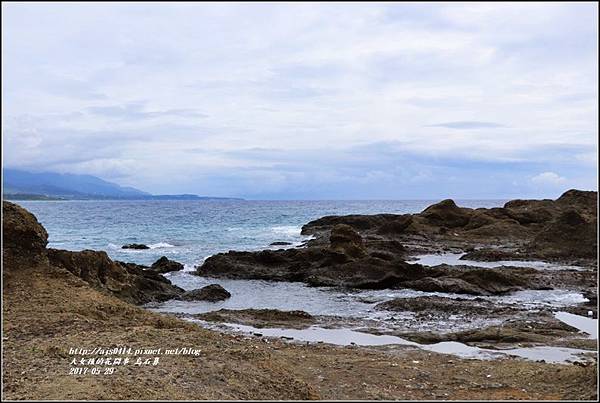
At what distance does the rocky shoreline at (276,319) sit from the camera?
9.45 m


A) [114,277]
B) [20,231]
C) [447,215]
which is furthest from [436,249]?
[20,231]

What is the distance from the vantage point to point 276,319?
62.4 ft

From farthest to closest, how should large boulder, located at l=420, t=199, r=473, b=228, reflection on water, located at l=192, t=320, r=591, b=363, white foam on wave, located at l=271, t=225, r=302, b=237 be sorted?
1. white foam on wave, located at l=271, t=225, r=302, b=237
2. large boulder, located at l=420, t=199, r=473, b=228
3. reflection on water, located at l=192, t=320, r=591, b=363

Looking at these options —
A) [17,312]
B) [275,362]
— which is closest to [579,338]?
[275,362]

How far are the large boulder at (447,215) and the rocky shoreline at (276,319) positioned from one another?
1885 centimetres

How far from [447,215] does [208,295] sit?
38.0 m

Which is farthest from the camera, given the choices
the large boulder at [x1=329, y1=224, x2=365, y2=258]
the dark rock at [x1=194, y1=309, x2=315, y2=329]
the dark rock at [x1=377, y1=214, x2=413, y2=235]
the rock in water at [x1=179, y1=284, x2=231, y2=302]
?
the dark rock at [x1=377, y1=214, x2=413, y2=235]

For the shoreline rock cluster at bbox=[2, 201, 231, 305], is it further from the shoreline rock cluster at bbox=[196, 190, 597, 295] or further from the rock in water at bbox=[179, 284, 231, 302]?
the shoreline rock cluster at bbox=[196, 190, 597, 295]

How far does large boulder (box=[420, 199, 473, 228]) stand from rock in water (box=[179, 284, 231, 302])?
35.3 metres

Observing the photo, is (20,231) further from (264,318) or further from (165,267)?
(165,267)

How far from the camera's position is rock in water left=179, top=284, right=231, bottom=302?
2398cm

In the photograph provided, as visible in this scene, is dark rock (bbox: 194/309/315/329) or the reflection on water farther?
dark rock (bbox: 194/309/315/329)

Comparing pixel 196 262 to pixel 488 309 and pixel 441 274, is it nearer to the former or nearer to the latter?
pixel 441 274

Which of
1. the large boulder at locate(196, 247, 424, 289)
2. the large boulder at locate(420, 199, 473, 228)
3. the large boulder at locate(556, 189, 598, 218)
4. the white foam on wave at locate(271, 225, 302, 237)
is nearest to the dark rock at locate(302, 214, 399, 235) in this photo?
the white foam on wave at locate(271, 225, 302, 237)
